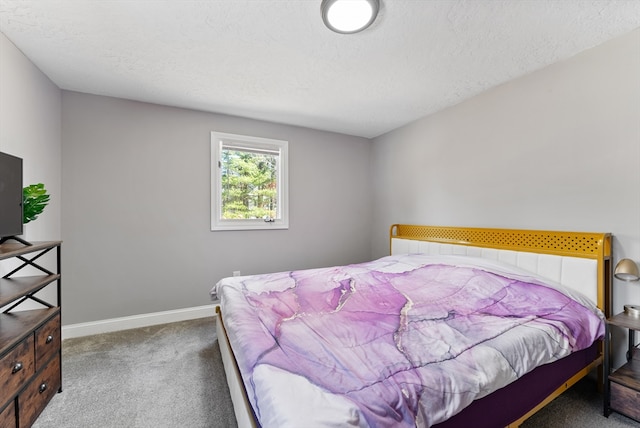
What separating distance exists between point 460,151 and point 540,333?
6.34 feet

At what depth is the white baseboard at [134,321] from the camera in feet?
8.57

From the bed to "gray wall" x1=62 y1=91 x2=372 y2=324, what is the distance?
992mm

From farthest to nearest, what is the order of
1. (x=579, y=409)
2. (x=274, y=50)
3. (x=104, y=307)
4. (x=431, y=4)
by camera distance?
(x=104, y=307)
(x=274, y=50)
(x=579, y=409)
(x=431, y=4)

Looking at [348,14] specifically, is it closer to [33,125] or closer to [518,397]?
[518,397]

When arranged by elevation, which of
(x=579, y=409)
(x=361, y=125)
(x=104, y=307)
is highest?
(x=361, y=125)

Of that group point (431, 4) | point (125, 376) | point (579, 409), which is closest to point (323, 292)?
point (125, 376)

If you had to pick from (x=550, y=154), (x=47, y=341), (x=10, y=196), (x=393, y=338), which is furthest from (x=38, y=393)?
(x=550, y=154)

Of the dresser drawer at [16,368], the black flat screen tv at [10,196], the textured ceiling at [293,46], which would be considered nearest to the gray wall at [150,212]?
the textured ceiling at [293,46]

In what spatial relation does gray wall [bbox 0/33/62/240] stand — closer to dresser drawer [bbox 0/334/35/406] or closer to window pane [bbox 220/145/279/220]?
dresser drawer [bbox 0/334/35/406]

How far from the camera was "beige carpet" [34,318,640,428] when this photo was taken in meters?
1.57

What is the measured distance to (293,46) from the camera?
6.32 feet

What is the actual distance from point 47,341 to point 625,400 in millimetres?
3422

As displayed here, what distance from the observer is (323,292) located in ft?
6.60

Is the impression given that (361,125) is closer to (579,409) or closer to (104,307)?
(579,409)
